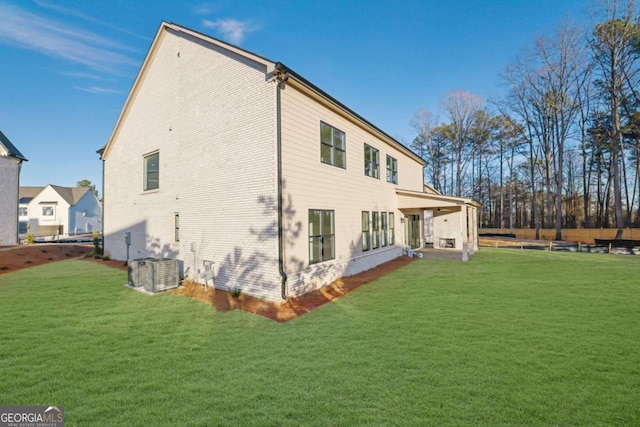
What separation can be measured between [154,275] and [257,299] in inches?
135

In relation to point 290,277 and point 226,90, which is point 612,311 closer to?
point 290,277

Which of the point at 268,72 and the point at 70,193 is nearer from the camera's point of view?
the point at 268,72

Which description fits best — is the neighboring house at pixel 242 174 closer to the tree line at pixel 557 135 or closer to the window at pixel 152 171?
the window at pixel 152 171

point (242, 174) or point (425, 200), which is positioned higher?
point (242, 174)

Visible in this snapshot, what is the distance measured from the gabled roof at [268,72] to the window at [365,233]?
13.2ft

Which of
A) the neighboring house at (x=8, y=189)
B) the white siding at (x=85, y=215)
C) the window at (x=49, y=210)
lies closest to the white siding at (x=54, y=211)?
the window at (x=49, y=210)

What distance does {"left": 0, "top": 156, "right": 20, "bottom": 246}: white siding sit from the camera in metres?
18.1

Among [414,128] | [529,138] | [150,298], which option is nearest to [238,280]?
[150,298]

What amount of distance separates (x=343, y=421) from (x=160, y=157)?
11910 mm

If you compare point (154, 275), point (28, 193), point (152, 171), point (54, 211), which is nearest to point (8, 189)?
point (152, 171)

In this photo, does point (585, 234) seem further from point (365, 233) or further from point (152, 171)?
point (152, 171)

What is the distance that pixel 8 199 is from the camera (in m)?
18.4

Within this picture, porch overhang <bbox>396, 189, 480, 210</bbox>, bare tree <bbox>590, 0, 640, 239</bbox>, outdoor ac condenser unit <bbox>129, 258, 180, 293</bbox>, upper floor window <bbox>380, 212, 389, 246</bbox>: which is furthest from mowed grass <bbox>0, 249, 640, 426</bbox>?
bare tree <bbox>590, 0, 640, 239</bbox>

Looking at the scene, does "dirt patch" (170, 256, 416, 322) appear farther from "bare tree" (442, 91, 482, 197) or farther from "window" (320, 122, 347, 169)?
"bare tree" (442, 91, 482, 197)
